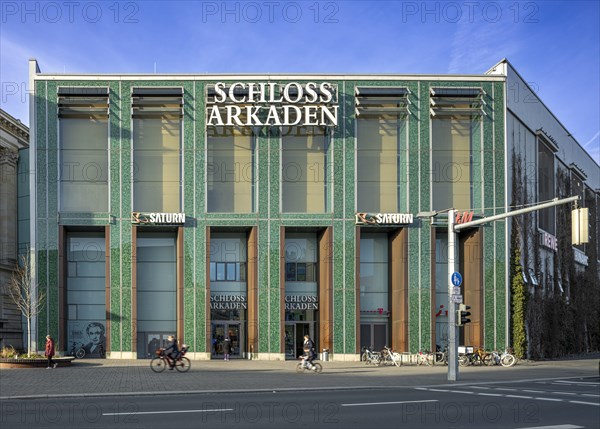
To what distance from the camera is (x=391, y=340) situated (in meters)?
44.4

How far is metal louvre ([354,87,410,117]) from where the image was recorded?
43438 millimetres

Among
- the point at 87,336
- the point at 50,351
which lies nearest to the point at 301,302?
the point at 87,336

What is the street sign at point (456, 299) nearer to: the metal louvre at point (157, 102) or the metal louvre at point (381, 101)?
the metal louvre at point (381, 101)

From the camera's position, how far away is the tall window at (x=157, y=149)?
42969 millimetres

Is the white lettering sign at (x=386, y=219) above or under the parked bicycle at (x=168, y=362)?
above

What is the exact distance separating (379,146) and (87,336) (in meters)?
21.1

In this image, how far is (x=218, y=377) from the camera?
96.8 feet

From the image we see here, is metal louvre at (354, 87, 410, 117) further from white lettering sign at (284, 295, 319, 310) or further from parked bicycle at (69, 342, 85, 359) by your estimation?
parked bicycle at (69, 342, 85, 359)

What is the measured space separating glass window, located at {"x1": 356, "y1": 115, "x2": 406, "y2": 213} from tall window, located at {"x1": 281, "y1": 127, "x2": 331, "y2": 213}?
2.08 m

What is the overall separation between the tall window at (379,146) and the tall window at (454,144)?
2091mm

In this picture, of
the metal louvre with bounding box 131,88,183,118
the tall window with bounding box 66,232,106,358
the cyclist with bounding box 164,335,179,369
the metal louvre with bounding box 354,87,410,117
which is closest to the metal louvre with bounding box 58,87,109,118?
the metal louvre with bounding box 131,88,183,118

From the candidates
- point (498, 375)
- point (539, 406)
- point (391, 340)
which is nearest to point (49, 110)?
point (391, 340)

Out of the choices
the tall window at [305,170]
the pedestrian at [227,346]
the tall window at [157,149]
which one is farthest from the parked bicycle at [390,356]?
the tall window at [157,149]

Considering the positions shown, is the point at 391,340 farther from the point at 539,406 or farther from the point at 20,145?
the point at 20,145
